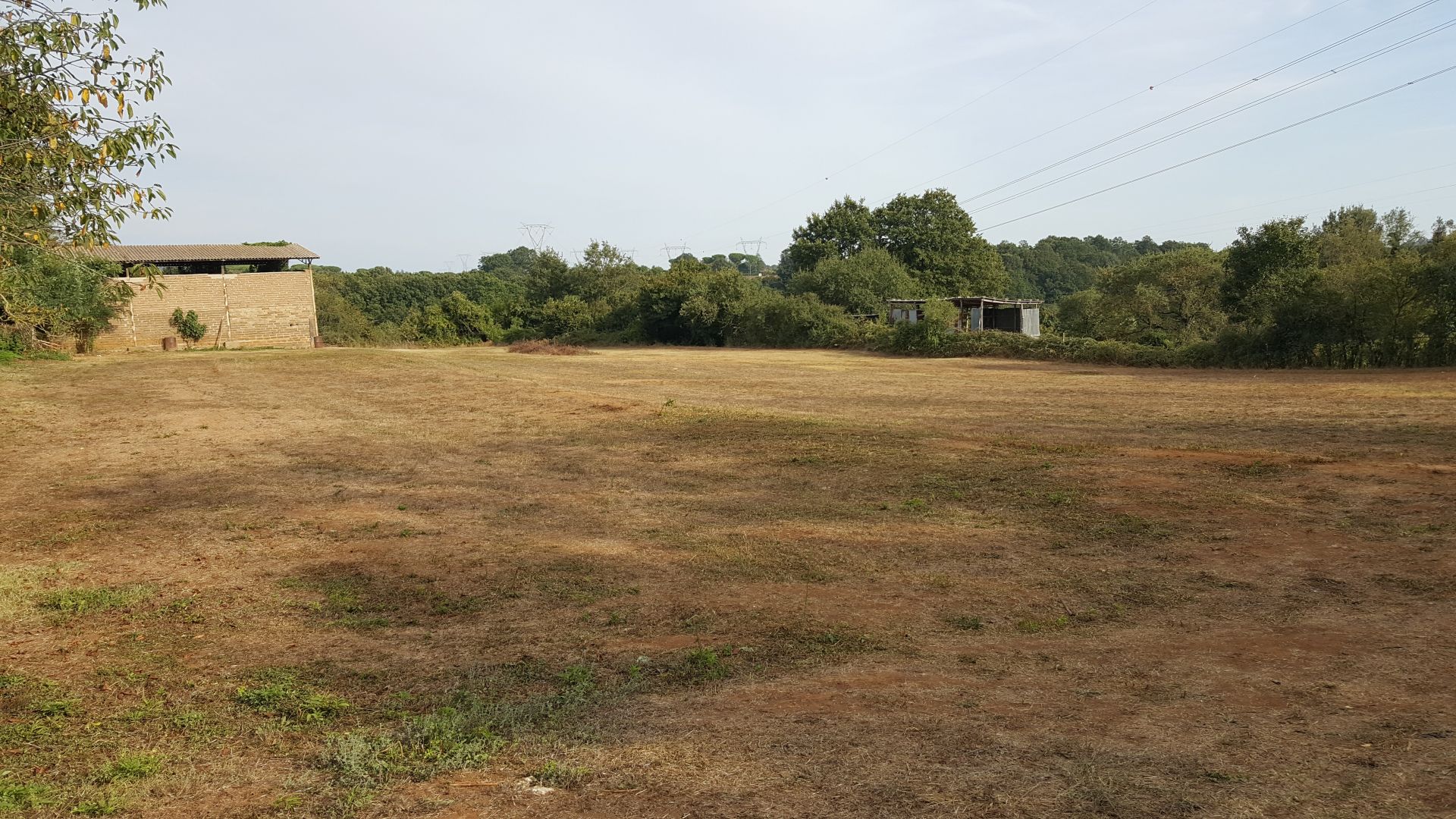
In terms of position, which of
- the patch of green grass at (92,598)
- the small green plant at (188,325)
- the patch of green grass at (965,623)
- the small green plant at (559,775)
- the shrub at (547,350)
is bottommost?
the small green plant at (559,775)

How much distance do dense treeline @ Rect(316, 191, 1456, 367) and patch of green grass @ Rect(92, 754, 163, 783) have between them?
1120 inches

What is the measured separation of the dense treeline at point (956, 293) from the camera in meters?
25.4

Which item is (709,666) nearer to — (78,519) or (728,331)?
(78,519)

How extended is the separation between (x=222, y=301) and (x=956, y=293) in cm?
4997

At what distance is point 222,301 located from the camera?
50.3 metres

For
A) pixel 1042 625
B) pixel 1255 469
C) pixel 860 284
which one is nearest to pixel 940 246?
pixel 860 284

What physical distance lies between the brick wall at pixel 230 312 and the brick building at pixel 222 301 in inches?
1.5

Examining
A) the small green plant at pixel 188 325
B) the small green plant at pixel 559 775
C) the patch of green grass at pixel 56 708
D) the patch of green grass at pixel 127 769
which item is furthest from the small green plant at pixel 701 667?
the small green plant at pixel 188 325

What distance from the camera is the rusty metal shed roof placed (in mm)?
51688

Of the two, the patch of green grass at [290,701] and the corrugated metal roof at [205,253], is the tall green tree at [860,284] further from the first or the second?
the patch of green grass at [290,701]

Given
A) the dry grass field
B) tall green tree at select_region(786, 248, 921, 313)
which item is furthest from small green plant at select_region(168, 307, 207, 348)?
the dry grass field

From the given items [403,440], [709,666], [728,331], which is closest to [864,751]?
[709,666]

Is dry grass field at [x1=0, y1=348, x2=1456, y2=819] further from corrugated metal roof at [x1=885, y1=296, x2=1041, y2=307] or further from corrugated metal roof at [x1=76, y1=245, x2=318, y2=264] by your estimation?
corrugated metal roof at [x1=76, y1=245, x2=318, y2=264]

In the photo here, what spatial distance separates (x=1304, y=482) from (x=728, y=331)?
154 ft
